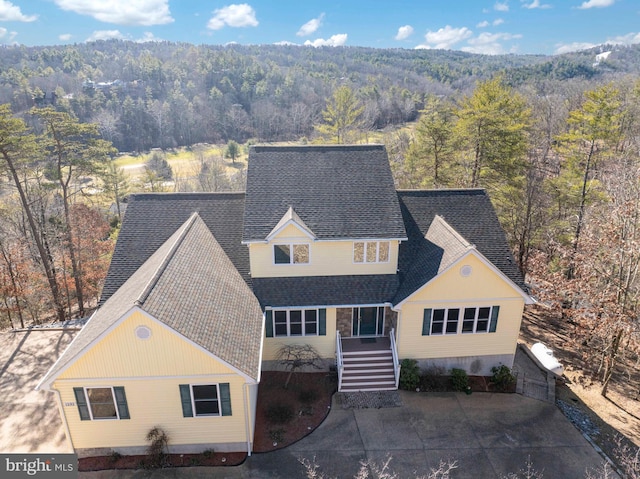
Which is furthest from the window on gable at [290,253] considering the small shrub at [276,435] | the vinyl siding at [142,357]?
the small shrub at [276,435]

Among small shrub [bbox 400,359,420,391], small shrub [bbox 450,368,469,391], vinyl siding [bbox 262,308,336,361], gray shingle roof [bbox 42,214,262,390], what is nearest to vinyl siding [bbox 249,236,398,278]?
gray shingle roof [bbox 42,214,262,390]

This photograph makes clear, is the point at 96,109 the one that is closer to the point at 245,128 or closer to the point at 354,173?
the point at 245,128

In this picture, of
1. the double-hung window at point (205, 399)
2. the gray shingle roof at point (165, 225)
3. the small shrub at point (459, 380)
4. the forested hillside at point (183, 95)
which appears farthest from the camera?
the forested hillside at point (183, 95)

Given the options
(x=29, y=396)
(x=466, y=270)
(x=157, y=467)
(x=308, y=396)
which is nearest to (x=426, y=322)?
(x=466, y=270)

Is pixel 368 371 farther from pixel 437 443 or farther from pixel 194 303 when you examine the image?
pixel 194 303

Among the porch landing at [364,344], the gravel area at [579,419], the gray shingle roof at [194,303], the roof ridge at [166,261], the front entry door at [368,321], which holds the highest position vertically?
the roof ridge at [166,261]

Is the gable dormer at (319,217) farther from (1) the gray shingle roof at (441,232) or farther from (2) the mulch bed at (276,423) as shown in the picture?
(2) the mulch bed at (276,423)

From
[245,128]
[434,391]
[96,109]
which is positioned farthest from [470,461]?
[96,109]

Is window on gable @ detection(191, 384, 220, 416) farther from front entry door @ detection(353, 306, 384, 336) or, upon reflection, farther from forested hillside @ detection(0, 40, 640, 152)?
forested hillside @ detection(0, 40, 640, 152)
